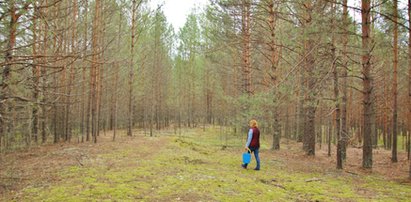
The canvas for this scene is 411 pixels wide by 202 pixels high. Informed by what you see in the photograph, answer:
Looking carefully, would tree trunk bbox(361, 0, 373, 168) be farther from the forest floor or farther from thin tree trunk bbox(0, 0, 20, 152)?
thin tree trunk bbox(0, 0, 20, 152)

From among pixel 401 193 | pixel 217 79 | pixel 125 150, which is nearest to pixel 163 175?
pixel 125 150

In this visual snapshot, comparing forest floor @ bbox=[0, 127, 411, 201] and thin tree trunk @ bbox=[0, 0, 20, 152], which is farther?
Result: forest floor @ bbox=[0, 127, 411, 201]

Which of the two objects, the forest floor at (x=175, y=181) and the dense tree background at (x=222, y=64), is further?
the dense tree background at (x=222, y=64)

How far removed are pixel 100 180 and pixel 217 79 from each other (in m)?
26.1

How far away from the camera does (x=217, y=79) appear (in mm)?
31516

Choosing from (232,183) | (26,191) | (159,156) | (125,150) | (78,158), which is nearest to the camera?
(26,191)

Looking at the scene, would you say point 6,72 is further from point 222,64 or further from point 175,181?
point 222,64

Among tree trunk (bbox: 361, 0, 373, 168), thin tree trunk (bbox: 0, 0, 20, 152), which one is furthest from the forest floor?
thin tree trunk (bbox: 0, 0, 20, 152)

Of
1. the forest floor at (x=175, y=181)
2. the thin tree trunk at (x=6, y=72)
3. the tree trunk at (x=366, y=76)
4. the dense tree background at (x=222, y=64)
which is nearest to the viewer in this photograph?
the thin tree trunk at (x=6, y=72)

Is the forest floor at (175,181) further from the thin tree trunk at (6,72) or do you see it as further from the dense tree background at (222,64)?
the thin tree trunk at (6,72)

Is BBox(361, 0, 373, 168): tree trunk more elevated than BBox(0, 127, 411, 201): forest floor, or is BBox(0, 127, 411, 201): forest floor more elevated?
BBox(361, 0, 373, 168): tree trunk

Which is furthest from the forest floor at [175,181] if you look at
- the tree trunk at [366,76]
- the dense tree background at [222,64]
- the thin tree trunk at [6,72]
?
the thin tree trunk at [6,72]

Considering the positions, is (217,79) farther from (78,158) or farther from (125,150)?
(78,158)

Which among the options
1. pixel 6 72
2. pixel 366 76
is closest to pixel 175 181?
pixel 6 72
